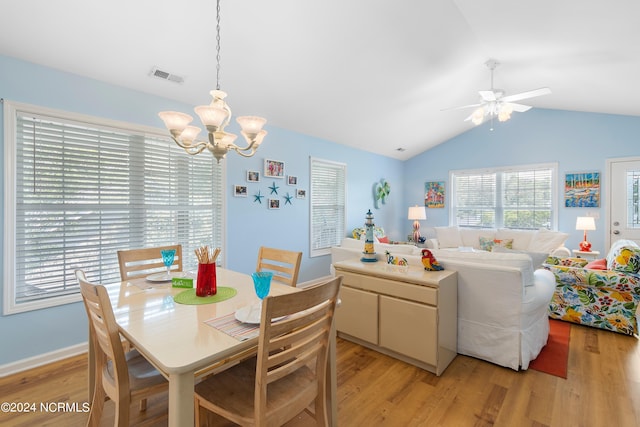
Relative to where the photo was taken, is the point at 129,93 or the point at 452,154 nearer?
the point at 129,93

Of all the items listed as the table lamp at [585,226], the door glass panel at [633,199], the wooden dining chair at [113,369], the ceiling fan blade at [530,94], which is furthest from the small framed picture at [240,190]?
the door glass panel at [633,199]

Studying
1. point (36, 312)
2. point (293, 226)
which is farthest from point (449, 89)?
point (36, 312)

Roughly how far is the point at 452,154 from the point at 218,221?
5009mm

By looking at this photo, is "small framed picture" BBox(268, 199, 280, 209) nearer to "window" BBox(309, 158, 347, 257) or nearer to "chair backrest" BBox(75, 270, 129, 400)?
"window" BBox(309, 158, 347, 257)

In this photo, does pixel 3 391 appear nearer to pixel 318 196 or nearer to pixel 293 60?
pixel 293 60

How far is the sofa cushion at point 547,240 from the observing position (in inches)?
175

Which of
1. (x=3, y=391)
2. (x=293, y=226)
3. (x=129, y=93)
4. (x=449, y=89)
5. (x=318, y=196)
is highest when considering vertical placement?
(x=449, y=89)

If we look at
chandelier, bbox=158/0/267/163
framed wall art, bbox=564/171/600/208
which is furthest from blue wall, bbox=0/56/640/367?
chandelier, bbox=158/0/267/163

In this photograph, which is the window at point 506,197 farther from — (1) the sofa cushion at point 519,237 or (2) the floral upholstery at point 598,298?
(2) the floral upholstery at point 598,298

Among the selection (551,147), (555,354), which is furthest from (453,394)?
(551,147)

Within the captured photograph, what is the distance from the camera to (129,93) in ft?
8.96

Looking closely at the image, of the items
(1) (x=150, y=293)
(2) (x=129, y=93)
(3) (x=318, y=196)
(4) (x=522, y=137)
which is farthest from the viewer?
(4) (x=522, y=137)

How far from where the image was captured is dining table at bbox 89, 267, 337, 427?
3.15ft

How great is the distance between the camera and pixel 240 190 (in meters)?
3.58
